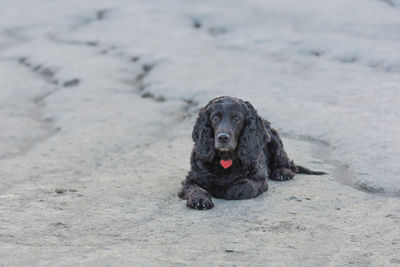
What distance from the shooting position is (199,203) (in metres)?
6.83

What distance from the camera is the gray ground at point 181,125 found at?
18.8ft

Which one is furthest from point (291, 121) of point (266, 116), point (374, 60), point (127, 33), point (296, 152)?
point (127, 33)

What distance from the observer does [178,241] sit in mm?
5738

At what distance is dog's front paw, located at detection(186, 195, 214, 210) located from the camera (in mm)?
6828

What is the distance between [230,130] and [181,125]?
416cm

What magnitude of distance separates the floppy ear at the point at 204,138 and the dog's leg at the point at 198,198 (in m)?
0.45

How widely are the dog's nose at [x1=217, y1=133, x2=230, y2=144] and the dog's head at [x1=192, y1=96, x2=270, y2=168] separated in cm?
6

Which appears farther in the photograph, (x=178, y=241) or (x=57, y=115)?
(x=57, y=115)

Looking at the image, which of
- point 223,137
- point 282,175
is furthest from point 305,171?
point 223,137

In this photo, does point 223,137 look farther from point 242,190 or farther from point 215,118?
point 242,190

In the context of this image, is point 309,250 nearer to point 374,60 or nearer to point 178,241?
point 178,241

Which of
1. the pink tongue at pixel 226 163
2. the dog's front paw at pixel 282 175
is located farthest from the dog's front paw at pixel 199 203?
the dog's front paw at pixel 282 175

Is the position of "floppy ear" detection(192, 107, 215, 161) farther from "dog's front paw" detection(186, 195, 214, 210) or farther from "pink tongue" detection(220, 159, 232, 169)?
"dog's front paw" detection(186, 195, 214, 210)

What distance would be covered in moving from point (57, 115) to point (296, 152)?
5.15 metres
